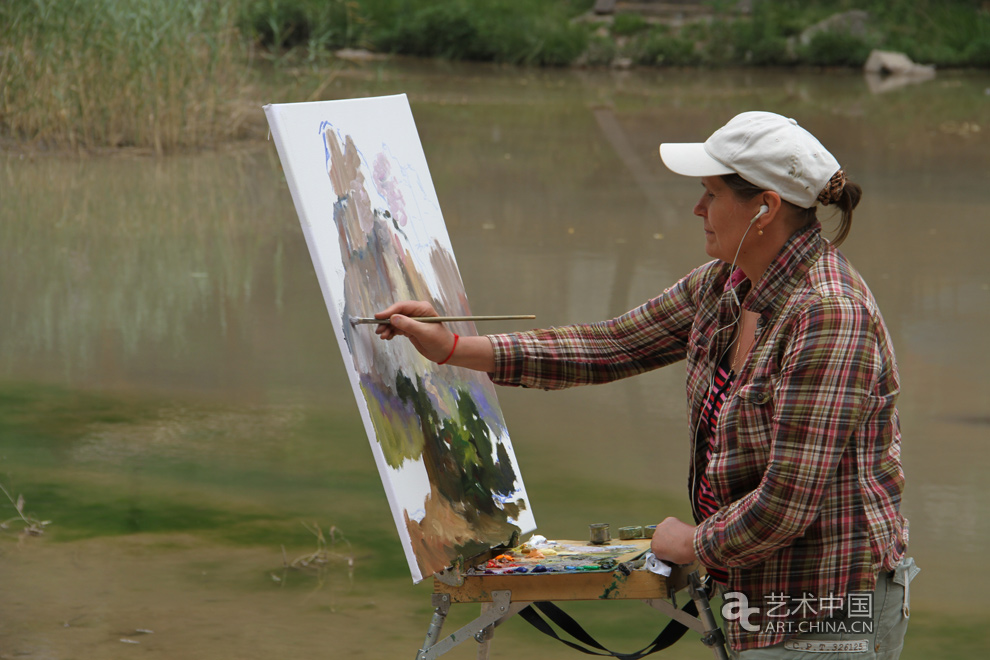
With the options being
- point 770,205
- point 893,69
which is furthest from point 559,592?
point 893,69

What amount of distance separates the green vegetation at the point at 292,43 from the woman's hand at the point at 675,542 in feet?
25.9

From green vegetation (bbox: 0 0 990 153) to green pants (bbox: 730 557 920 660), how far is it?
26.6ft

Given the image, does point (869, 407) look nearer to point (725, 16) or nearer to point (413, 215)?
point (413, 215)

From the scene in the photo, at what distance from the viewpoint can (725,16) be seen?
2212cm

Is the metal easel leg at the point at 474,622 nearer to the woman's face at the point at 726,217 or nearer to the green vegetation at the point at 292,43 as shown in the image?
the woman's face at the point at 726,217

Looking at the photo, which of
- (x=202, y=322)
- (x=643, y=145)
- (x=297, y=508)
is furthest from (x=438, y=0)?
(x=297, y=508)

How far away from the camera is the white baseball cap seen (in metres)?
1.76

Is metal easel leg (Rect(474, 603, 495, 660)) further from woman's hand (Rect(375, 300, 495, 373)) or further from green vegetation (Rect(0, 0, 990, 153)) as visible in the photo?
green vegetation (Rect(0, 0, 990, 153))

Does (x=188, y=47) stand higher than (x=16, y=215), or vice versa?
(x=188, y=47)

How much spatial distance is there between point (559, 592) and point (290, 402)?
297cm

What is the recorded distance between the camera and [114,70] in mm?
8961

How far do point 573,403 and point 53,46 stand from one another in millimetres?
5791

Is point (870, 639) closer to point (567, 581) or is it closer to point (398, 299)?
point (567, 581)

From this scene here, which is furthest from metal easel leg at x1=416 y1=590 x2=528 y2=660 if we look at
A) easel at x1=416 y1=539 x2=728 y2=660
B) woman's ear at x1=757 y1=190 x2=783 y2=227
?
woman's ear at x1=757 y1=190 x2=783 y2=227
